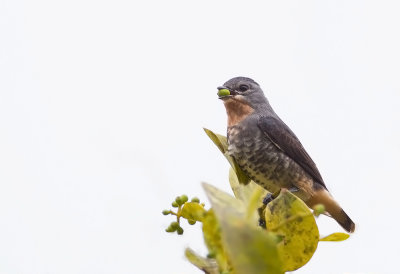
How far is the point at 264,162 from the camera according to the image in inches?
180

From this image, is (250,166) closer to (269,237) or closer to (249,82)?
(249,82)

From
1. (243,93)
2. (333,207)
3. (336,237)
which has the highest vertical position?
(243,93)

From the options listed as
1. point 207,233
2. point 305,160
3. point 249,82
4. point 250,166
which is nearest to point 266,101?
point 249,82

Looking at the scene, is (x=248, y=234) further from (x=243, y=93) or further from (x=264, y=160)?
(x=243, y=93)

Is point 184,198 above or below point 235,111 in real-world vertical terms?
below

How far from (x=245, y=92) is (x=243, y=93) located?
42 millimetres

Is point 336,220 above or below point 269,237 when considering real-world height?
below

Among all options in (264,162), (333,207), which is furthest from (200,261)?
(333,207)

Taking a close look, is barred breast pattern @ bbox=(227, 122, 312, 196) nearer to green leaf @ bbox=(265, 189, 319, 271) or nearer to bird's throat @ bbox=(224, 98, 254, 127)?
bird's throat @ bbox=(224, 98, 254, 127)

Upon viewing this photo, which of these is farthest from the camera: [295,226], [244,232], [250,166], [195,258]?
[250,166]

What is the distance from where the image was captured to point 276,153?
4852mm

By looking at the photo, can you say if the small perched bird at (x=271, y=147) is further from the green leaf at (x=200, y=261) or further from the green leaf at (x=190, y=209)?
the green leaf at (x=200, y=261)

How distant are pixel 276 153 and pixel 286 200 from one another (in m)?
3.23

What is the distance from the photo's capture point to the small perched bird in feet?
15.2
